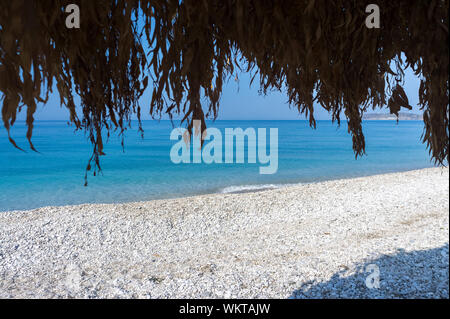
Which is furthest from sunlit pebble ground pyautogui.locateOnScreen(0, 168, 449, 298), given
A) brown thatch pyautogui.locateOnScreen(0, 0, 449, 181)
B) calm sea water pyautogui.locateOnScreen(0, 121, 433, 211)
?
calm sea water pyautogui.locateOnScreen(0, 121, 433, 211)

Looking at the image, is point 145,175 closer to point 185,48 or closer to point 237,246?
point 237,246

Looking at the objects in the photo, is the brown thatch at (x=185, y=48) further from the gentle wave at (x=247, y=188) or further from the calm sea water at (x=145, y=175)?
the gentle wave at (x=247, y=188)

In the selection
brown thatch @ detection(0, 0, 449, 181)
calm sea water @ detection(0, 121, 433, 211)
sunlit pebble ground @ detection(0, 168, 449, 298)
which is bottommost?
calm sea water @ detection(0, 121, 433, 211)

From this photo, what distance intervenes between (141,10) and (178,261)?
Result: 3.15 m

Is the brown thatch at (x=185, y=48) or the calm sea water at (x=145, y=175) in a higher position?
the brown thatch at (x=185, y=48)

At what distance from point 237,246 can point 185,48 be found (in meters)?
3.41

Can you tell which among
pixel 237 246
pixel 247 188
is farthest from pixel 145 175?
pixel 237 246

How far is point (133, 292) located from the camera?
283 cm

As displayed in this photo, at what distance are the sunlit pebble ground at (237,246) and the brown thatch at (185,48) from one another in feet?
1.58

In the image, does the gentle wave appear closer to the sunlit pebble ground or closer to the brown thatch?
the sunlit pebble ground

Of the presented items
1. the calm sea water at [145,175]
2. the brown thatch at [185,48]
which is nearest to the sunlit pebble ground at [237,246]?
the brown thatch at [185,48]

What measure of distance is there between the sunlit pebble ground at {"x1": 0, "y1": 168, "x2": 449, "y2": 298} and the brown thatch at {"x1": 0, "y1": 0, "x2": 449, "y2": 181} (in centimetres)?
48

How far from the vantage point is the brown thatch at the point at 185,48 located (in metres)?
0.81

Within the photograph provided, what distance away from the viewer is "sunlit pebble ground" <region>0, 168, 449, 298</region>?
2.57 meters
